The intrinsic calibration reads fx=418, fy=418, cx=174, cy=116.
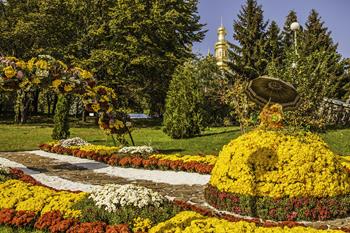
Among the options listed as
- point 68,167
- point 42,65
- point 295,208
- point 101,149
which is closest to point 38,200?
point 295,208

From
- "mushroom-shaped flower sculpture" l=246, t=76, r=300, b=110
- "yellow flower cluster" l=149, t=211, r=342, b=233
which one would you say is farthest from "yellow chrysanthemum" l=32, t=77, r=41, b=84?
"yellow flower cluster" l=149, t=211, r=342, b=233

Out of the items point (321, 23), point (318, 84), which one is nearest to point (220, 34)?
point (321, 23)

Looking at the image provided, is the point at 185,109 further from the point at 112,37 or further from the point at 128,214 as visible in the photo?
the point at 112,37

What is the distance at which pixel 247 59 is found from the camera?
3491 centimetres

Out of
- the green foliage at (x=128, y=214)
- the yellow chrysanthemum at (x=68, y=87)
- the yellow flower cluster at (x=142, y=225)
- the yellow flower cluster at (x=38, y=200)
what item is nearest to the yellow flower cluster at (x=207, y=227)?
the yellow flower cluster at (x=142, y=225)

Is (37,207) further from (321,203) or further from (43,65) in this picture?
(43,65)

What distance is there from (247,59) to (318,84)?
15.4 meters

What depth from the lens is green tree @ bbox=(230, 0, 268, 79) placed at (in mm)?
34188

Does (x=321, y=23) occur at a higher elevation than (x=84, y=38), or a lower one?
higher

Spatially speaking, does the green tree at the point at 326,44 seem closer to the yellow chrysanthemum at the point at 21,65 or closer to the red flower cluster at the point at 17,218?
the yellow chrysanthemum at the point at 21,65

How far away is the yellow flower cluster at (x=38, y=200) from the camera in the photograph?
261 inches

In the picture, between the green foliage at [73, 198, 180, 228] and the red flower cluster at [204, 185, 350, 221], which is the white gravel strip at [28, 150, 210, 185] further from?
the green foliage at [73, 198, 180, 228]

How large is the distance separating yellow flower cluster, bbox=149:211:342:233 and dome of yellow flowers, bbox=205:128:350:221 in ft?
6.23

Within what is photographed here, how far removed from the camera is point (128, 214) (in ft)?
19.5
